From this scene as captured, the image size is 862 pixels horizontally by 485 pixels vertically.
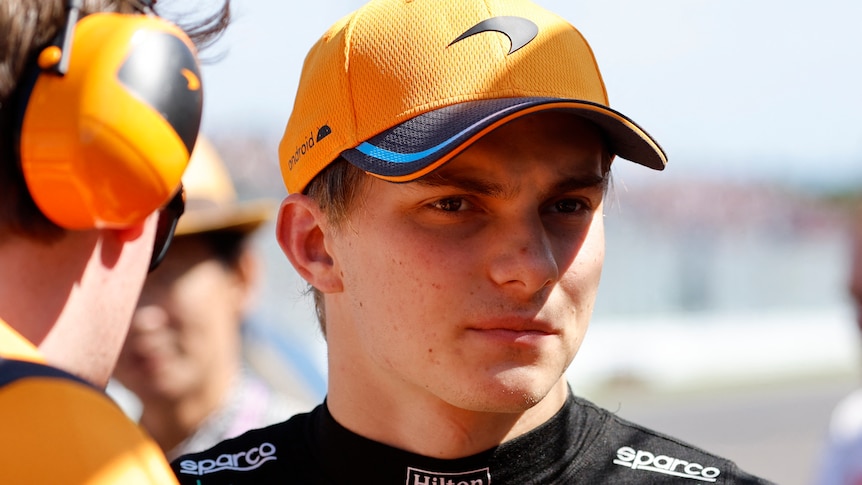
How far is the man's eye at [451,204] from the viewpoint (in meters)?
1.96

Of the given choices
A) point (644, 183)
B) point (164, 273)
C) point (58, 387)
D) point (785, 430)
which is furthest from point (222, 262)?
point (644, 183)

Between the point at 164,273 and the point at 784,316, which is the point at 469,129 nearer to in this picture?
the point at 164,273

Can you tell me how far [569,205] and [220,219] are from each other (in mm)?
2654

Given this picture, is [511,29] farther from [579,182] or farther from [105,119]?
[105,119]

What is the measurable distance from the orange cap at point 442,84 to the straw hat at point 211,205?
7.46 feet

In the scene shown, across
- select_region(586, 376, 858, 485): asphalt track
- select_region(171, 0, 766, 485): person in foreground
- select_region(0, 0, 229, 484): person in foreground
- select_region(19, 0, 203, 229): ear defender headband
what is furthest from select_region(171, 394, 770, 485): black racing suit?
select_region(586, 376, 858, 485): asphalt track

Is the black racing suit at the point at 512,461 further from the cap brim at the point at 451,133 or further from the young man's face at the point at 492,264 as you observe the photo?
the cap brim at the point at 451,133

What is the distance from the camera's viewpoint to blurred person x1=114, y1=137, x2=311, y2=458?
13.7 feet

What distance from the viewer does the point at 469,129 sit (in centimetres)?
185

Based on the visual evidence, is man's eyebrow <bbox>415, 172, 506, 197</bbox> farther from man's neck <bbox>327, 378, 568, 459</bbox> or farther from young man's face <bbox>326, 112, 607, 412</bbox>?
man's neck <bbox>327, 378, 568, 459</bbox>

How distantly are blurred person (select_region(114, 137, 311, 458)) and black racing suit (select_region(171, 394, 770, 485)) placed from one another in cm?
191

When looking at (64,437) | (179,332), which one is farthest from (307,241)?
(179,332)

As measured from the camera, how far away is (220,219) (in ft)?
14.5

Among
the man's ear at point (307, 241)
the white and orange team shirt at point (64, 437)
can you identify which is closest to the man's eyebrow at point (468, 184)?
the man's ear at point (307, 241)
